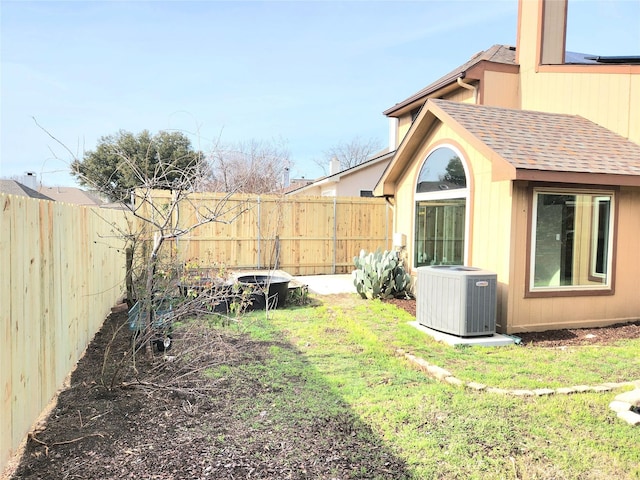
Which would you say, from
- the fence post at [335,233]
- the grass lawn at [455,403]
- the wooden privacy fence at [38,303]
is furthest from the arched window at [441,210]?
the wooden privacy fence at [38,303]

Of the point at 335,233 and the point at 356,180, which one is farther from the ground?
the point at 356,180

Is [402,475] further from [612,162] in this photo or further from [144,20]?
[144,20]

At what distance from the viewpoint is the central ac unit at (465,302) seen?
594 centimetres

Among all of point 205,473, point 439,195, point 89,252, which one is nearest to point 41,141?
point 89,252

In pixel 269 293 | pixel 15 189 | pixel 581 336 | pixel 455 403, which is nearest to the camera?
pixel 455 403

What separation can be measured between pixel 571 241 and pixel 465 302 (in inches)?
93.5

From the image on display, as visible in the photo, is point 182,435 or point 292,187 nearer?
point 182,435

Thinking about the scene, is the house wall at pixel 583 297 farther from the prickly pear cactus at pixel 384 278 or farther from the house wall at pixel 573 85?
the prickly pear cactus at pixel 384 278

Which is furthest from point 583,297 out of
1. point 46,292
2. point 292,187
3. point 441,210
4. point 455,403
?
point 292,187

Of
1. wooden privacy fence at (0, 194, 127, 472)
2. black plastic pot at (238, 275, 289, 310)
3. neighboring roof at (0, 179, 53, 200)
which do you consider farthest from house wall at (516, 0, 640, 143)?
neighboring roof at (0, 179, 53, 200)

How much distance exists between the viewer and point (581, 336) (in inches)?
251

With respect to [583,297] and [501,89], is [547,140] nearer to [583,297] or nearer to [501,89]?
[583,297]

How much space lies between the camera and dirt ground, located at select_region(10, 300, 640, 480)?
2.80 metres

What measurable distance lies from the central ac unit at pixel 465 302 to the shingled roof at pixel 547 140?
163cm
